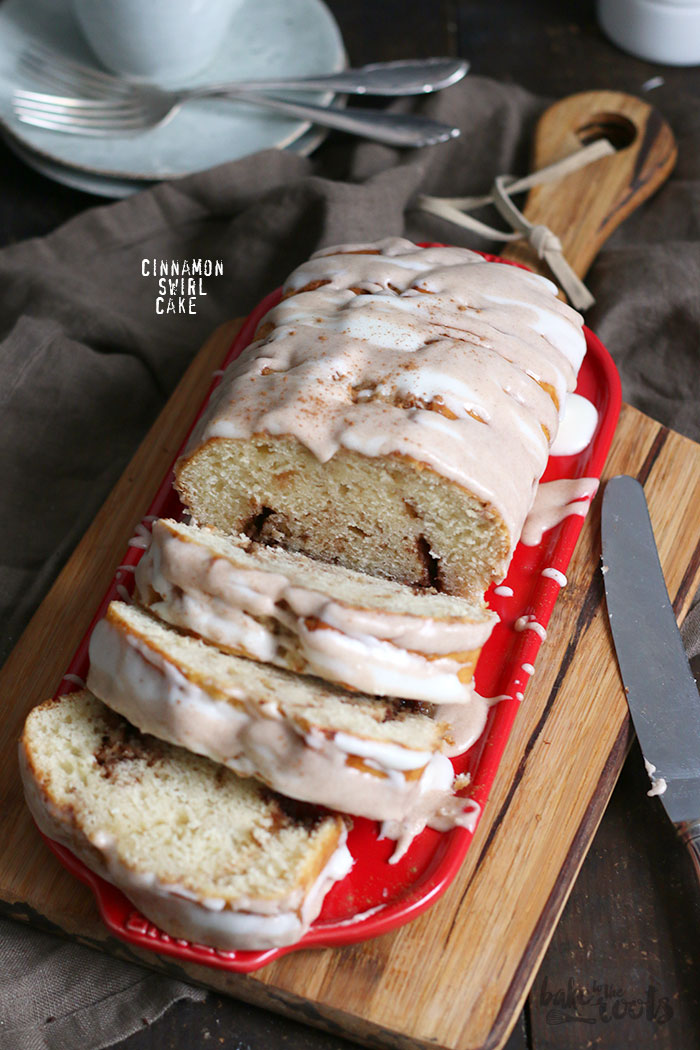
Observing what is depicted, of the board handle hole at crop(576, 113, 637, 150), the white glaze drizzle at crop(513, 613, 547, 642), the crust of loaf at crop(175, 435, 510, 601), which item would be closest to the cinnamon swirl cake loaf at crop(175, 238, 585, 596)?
the crust of loaf at crop(175, 435, 510, 601)

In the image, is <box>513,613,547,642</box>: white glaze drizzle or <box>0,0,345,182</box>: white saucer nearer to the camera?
<box>513,613,547,642</box>: white glaze drizzle

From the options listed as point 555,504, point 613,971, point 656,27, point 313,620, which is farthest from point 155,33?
point 613,971

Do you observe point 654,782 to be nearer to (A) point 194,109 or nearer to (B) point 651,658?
(B) point 651,658

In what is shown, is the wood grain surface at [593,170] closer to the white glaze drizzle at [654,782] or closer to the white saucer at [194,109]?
the white saucer at [194,109]

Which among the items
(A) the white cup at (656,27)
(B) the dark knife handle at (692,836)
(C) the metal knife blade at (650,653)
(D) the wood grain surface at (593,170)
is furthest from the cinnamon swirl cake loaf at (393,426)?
(A) the white cup at (656,27)

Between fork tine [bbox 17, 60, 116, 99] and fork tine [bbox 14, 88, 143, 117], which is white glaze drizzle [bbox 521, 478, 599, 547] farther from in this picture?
fork tine [bbox 17, 60, 116, 99]

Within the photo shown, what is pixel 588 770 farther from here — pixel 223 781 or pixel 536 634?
pixel 223 781
